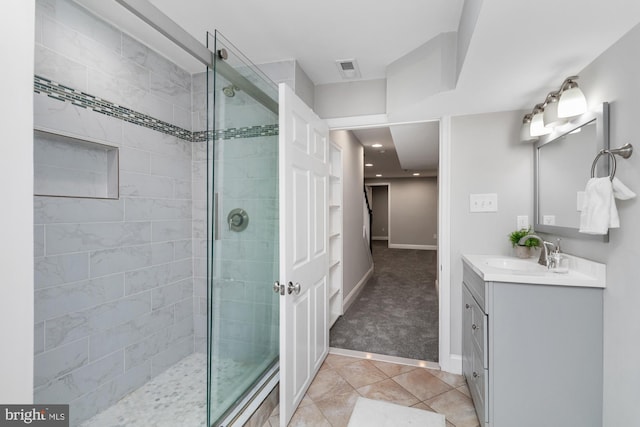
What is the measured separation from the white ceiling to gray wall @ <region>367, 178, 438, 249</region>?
7228 mm

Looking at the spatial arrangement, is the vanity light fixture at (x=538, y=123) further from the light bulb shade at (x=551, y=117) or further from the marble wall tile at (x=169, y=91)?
the marble wall tile at (x=169, y=91)

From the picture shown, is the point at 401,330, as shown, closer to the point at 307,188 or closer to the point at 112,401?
the point at 307,188

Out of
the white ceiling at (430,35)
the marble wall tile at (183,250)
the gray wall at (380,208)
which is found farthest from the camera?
the gray wall at (380,208)

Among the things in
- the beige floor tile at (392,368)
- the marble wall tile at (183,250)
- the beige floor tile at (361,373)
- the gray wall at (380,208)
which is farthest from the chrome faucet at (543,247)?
the gray wall at (380,208)

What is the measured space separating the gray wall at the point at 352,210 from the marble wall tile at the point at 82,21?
202cm

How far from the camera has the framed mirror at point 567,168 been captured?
4.99 ft

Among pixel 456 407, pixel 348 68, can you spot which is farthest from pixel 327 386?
pixel 348 68

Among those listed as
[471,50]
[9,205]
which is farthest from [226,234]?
[471,50]

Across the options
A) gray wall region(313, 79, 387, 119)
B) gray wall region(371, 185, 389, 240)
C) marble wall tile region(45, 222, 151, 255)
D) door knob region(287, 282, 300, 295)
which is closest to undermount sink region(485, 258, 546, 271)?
door knob region(287, 282, 300, 295)

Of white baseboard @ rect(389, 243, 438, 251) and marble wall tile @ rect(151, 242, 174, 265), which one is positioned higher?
marble wall tile @ rect(151, 242, 174, 265)

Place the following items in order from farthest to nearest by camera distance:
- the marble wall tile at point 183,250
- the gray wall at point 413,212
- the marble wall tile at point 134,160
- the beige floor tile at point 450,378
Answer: the gray wall at point 413,212 → the marble wall tile at point 183,250 → the beige floor tile at point 450,378 → the marble wall tile at point 134,160

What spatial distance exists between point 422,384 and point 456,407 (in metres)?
0.29

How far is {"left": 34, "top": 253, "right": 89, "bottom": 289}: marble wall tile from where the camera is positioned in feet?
5.26

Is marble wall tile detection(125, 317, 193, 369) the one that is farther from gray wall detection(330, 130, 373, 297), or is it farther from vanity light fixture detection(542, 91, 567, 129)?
vanity light fixture detection(542, 91, 567, 129)
